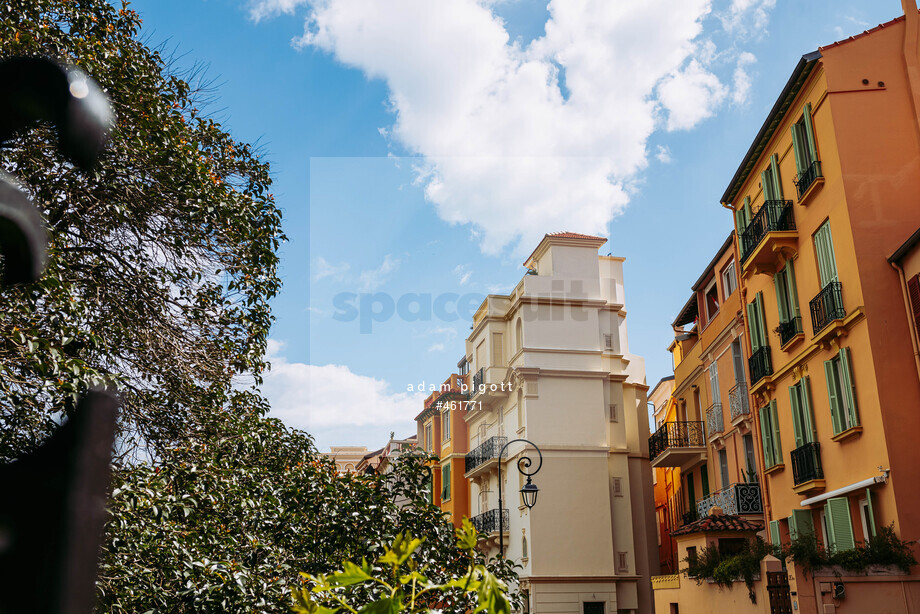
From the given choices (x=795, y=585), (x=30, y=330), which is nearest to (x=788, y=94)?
(x=795, y=585)

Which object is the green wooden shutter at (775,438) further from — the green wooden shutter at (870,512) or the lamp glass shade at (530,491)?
the lamp glass shade at (530,491)

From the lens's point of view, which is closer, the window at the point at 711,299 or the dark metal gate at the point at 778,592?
the dark metal gate at the point at 778,592

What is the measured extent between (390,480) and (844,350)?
977 cm

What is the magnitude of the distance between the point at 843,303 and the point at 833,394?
6.42 ft

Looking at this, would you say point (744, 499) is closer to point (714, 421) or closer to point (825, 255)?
point (714, 421)

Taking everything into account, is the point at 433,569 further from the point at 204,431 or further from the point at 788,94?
the point at 788,94

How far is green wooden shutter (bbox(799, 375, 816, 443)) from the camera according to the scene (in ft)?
59.4

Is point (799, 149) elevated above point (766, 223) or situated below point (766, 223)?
above

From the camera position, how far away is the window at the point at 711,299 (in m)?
27.1

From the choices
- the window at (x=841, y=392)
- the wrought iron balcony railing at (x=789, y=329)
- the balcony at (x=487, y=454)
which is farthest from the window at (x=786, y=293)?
the balcony at (x=487, y=454)

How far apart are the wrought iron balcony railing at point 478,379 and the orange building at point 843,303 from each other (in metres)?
19.5

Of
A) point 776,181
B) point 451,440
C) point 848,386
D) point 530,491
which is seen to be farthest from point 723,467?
point 451,440

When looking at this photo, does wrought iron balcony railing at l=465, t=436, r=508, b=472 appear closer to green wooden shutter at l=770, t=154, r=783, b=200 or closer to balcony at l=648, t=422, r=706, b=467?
balcony at l=648, t=422, r=706, b=467

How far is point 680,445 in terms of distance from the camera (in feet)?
90.2
